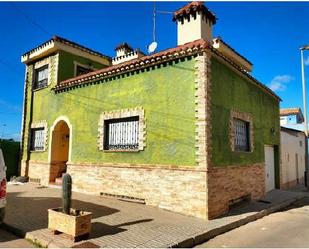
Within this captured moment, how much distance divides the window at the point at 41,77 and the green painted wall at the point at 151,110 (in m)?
3.84

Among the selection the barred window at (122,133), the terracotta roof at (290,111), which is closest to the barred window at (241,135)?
the barred window at (122,133)

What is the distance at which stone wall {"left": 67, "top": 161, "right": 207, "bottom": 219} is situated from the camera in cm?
833

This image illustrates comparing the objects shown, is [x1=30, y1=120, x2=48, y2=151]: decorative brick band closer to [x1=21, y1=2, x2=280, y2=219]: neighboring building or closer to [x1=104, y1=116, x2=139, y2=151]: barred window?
[x1=21, y1=2, x2=280, y2=219]: neighboring building

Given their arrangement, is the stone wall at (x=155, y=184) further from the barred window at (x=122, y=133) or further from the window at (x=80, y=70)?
the window at (x=80, y=70)

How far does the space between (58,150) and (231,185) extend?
906 cm

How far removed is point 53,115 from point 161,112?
23.9 feet

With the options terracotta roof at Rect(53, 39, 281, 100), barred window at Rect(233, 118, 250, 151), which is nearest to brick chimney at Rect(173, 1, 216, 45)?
terracotta roof at Rect(53, 39, 281, 100)

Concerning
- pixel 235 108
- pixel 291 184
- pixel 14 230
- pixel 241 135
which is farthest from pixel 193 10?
pixel 291 184

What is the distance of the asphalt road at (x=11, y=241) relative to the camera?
5.90m

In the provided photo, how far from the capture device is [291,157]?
59.6ft

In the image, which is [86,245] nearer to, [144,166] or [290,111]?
[144,166]

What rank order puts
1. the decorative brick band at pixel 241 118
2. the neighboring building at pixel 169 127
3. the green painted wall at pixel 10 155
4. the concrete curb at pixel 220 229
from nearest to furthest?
the concrete curb at pixel 220 229 → the neighboring building at pixel 169 127 → the decorative brick band at pixel 241 118 → the green painted wall at pixel 10 155

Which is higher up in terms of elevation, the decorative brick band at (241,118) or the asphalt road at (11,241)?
the decorative brick band at (241,118)

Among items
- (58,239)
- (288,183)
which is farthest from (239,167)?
(288,183)
